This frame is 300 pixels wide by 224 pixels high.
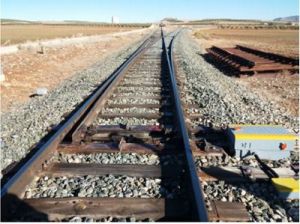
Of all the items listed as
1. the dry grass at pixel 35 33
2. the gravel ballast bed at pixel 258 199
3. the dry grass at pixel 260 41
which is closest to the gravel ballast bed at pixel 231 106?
the gravel ballast bed at pixel 258 199

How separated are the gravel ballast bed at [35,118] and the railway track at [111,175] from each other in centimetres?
53

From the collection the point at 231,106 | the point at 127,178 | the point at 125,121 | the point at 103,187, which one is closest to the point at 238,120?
the point at 231,106

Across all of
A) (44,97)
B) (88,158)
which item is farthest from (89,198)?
(44,97)

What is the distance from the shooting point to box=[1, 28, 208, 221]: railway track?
364 cm

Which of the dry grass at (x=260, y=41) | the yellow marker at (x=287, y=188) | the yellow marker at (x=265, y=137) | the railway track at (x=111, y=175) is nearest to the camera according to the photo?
the railway track at (x=111, y=175)

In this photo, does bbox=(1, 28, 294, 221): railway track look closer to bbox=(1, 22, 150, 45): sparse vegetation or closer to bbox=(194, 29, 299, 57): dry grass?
bbox=(194, 29, 299, 57): dry grass

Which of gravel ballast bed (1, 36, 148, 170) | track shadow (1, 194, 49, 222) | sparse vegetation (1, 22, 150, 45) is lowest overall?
sparse vegetation (1, 22, 150, 45)

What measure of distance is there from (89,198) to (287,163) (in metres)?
2.49

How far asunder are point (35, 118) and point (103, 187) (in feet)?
11.7

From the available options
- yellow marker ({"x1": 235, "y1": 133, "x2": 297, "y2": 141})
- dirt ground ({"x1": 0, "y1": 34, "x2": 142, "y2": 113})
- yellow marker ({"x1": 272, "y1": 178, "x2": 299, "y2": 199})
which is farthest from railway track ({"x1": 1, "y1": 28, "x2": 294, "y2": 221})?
dirt ground ({"x1": 0, "y1": 34, "x2": 142, "y2": 113})

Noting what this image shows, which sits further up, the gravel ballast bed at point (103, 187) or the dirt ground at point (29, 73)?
the gravel ballast bed at point (103, 187)

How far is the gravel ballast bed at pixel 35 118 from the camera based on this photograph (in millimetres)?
5586

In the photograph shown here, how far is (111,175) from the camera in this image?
14.5 feet

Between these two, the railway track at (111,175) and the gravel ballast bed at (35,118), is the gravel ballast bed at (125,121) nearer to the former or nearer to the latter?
the railway track at (111,175)
